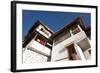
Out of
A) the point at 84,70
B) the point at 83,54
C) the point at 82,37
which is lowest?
the point at 84,70

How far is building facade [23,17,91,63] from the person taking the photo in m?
1.58

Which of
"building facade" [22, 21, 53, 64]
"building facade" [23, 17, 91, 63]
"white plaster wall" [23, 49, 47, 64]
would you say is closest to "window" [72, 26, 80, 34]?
"building facade" [23, 17, 91, 63]

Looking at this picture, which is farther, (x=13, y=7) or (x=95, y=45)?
(x=95, y=45)

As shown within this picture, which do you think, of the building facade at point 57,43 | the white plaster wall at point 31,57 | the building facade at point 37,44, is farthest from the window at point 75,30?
the white plaster wall at point 31,57

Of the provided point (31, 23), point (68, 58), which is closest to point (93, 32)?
point (68, 58)

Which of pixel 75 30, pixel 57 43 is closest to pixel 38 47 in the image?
pixel 57 43

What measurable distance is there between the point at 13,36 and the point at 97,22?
0.73 meters

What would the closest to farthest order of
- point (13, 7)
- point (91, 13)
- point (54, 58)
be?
point (13, 7) → point (54, 58) → point (91, 13)

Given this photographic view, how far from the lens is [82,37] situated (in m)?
1.73

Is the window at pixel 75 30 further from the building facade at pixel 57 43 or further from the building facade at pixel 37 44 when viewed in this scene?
the building facade at pixel 37 44

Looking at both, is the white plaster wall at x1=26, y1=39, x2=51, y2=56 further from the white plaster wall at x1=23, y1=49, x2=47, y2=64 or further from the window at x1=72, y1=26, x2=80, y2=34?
the window at x1=72, y1=26, x2=80, y2=34

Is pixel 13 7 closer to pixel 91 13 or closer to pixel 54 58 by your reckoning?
pixel 54 58

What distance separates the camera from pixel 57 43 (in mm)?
1657

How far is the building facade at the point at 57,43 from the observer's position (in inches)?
62.3
